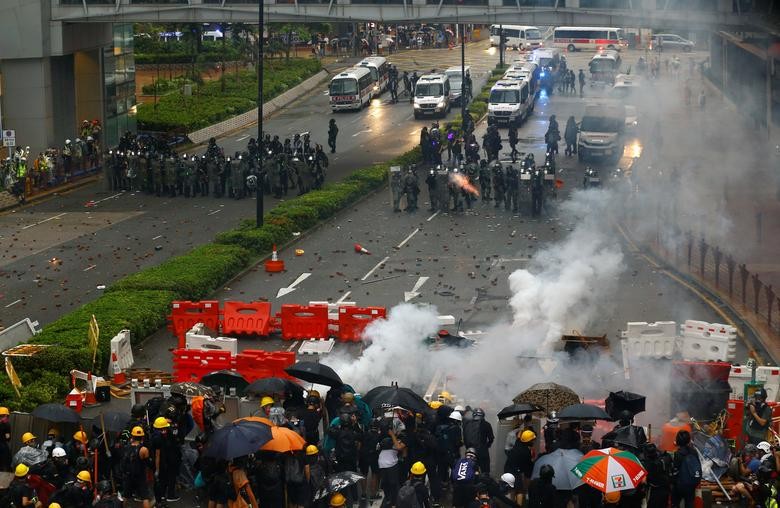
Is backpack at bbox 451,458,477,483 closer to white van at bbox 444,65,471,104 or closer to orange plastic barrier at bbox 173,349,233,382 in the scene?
orange plastic barrier at bbox 173,349,233,382

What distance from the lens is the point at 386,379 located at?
21.6 m

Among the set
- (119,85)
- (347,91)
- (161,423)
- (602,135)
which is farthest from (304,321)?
(347,91)

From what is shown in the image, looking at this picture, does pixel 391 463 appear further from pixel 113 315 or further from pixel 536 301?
pixel 113 315

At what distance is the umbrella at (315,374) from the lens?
1873 cm

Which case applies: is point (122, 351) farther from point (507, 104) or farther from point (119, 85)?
point (507, 104)

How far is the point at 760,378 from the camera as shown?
20.3 metres

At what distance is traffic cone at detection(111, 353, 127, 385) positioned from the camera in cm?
2294

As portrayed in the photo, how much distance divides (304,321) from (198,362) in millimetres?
3463

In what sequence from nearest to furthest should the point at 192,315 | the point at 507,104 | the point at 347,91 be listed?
the point at 192,315 < the point at 507,104 < the point at 347,91

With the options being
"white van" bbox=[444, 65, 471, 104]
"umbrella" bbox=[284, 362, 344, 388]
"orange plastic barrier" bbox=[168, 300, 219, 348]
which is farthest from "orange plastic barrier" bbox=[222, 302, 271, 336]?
"white van" bbox=[444, 65, 471, 104]

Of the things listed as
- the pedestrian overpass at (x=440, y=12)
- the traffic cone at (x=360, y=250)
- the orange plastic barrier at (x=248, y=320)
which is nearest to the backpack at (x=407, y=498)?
the orange plastic barrier at (x=248, y=320)

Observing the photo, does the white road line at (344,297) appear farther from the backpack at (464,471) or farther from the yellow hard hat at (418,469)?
the yellow hard hat at (418,469)

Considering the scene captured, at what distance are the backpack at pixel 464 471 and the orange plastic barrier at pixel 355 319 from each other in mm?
9068

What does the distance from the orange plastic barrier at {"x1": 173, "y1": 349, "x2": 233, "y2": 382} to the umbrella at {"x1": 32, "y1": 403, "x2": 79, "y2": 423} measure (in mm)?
4742
